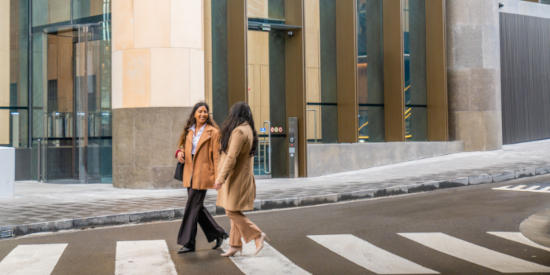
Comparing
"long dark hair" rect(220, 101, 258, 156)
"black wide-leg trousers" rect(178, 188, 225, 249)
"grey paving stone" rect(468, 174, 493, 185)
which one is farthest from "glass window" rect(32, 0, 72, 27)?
"long dark hair" rect(220, 101, 258, 156)

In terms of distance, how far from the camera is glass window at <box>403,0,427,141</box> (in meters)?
23.1

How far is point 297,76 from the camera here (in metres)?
19.0

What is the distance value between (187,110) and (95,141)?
3.43 m

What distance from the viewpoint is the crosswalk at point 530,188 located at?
531 inches

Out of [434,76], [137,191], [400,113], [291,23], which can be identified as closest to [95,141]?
[137,191]

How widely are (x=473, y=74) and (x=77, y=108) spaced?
13.2m

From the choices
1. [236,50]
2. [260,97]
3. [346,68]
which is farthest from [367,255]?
[346,68]

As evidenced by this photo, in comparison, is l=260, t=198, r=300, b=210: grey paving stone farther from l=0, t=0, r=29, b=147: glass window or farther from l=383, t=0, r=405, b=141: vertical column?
l=0, t=0, r=29, b=147: glass window

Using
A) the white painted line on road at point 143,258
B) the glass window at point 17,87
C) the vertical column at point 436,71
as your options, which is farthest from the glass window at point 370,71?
the white painted line on road at point 143,258

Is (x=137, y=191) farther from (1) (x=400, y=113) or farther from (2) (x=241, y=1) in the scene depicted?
(1) (x=400, y=113)

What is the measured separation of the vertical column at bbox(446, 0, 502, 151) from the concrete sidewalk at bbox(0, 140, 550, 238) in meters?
1.47

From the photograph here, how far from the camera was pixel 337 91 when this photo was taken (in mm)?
20812

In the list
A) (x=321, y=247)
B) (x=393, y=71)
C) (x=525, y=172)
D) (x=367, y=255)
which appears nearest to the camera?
(x=367, y=255)

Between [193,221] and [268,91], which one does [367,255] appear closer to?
[193,221]
